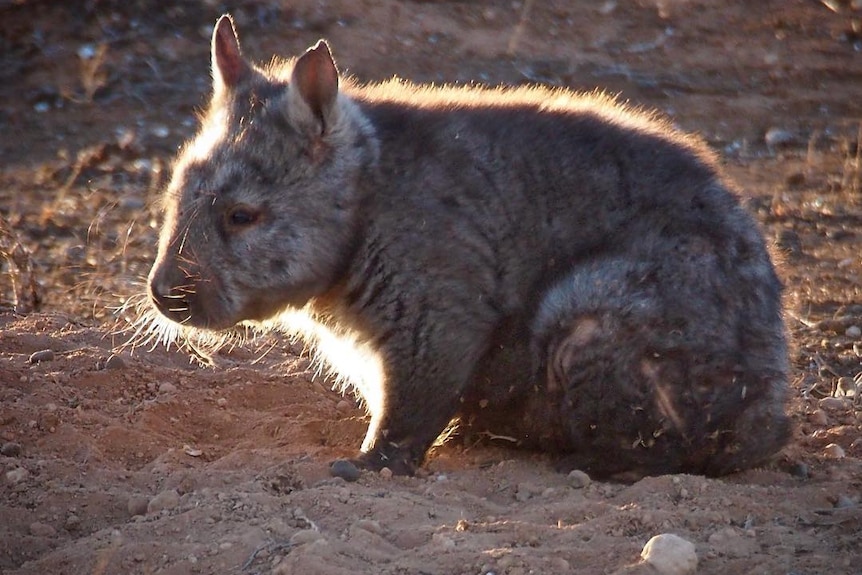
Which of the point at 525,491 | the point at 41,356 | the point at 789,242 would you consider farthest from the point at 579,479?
the point at 789,242

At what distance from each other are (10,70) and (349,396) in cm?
753

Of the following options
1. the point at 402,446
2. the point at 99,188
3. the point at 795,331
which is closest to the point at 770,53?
the point at 795,331

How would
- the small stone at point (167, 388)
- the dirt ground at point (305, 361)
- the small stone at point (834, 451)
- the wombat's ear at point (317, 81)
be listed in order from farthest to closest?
1. the small stone at point (167, 388)
2. the small stone at point (834, 451)
3. the wombat's ear at point (317, 81)
4. the dirt ground at point (305, 361)

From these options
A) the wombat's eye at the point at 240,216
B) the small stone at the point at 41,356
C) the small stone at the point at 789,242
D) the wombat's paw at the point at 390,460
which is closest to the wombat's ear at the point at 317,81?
the wombat's eye at the point at 240,216

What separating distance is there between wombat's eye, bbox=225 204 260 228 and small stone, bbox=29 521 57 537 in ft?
5.01

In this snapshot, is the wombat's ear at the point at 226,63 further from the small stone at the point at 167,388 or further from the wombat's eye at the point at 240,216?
the small stone at the point at 167,388

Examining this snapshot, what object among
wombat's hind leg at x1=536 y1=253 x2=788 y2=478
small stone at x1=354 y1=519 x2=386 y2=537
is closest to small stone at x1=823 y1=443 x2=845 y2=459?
wombat's hind leg at x1=536 y1=253 x2=788 y2=478

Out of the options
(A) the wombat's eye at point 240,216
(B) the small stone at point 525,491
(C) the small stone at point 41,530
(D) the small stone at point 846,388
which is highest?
(A) the wombat's eye at point 240,216

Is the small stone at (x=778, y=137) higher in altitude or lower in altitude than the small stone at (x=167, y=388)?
higher

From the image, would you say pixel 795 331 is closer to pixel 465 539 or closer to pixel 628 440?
pixel 628 440

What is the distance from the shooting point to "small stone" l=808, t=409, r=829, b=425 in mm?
6285

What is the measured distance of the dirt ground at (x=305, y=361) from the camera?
4.38 metres

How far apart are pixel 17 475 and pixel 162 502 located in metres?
0.75

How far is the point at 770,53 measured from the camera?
13.2 m
